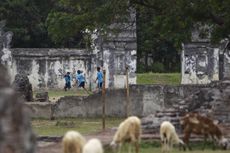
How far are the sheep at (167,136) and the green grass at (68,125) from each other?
4.51 metres

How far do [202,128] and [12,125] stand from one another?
10.0 m

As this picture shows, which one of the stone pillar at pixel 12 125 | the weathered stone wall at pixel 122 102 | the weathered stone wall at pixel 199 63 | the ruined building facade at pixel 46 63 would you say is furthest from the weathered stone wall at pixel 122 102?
the stone pillar at pixel 12 125

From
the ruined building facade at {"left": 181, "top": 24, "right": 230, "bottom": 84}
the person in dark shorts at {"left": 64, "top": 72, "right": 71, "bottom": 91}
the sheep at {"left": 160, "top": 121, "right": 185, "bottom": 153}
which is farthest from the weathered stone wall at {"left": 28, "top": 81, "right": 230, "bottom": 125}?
the person in dark shorts at {"left": 64, "top": 72, "right": 71, "bottom": 91}

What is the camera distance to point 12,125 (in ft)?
9.45

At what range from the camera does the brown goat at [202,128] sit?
12617mm

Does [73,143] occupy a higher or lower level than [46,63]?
lower

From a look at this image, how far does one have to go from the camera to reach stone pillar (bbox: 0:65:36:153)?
286 cm

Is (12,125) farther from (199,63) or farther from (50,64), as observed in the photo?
(50,64)

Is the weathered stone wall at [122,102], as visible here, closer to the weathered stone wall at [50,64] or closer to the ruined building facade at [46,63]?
the ruined building facade at [46,63]

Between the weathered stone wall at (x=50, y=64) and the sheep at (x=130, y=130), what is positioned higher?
the weathered stone wall at (x=50, y=64)

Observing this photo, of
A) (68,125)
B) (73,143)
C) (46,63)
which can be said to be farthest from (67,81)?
(73,143)

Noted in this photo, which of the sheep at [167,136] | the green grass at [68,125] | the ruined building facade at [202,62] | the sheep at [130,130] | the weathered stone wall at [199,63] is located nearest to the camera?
the sheep at [130,130]

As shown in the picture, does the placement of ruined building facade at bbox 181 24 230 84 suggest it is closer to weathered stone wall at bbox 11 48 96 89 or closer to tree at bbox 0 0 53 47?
weathered stone wall at bbox 11 48 96 89

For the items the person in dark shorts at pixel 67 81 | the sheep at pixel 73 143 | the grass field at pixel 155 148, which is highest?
the person in dark shorts at pixel 67 81
